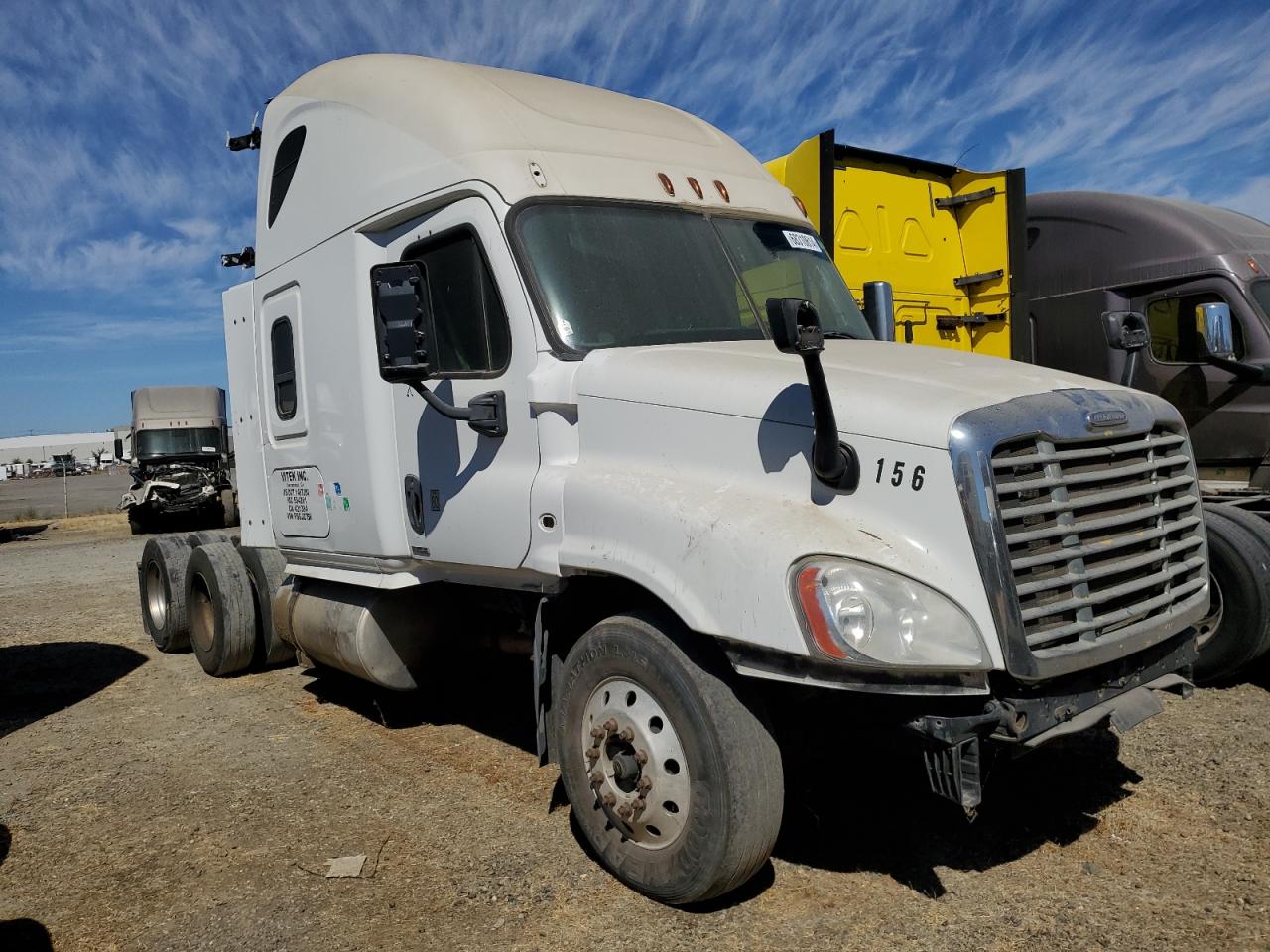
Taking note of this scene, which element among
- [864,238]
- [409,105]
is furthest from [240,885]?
[864,238]

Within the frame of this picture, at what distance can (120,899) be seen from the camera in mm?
3988

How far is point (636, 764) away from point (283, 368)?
12.1 ft

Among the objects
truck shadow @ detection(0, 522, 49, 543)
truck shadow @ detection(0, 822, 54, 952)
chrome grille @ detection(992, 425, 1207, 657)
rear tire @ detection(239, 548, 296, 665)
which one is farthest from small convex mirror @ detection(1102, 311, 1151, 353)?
truck shadow @ detection(0, 522, 49, 543)

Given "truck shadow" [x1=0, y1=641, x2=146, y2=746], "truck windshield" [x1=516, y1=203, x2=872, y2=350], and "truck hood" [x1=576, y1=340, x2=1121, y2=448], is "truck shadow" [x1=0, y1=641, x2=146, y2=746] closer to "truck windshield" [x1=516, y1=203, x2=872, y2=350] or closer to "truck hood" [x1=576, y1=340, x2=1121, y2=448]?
"truck windshield" [x1=516, y1=203, x2=872, y2=350]

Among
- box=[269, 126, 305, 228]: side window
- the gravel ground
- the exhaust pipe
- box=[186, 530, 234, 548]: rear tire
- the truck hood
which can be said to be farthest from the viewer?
the gravel ground

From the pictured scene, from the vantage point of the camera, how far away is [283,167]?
609 cm

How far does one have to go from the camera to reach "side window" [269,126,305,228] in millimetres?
5898

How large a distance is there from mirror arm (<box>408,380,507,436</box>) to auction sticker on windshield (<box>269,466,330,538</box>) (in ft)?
5.83

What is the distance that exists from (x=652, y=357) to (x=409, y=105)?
193 cm

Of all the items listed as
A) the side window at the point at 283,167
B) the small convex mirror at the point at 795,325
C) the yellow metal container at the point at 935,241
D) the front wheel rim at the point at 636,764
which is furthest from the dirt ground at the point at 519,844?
the yellow metal container at the point at 935,241

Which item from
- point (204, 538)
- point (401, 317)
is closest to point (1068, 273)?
point (401, 317)

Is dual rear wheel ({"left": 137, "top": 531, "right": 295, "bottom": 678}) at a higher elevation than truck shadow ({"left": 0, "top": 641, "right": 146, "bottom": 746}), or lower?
higher

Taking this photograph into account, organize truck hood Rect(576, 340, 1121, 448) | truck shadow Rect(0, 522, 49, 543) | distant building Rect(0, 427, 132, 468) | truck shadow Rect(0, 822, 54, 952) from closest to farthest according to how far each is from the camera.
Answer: truck hood Rect(576, 340, 1121, 448), truck shadow Rect(0, 822, 54, 952), truck shadow Rect(0, 522, 49, 543), distant building Rect(0, 427, 132, 468)

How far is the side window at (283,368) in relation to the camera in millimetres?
6039
